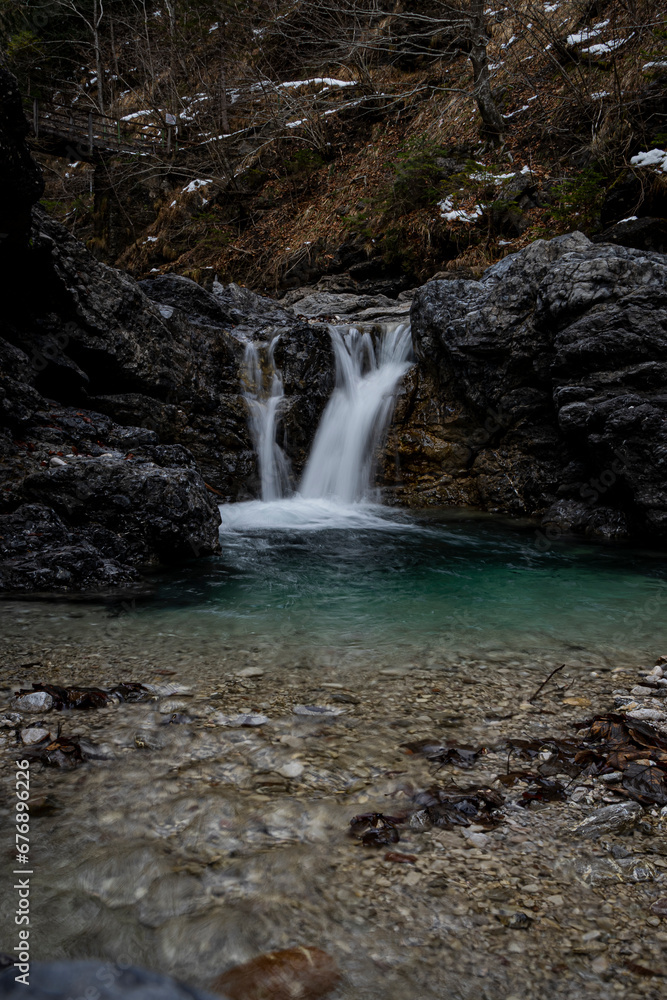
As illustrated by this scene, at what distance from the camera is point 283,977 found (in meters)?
1.38

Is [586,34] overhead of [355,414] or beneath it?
overhead

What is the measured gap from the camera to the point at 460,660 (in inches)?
138

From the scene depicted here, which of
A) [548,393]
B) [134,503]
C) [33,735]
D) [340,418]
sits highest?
[548,393]

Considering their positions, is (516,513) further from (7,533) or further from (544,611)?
(7,533)

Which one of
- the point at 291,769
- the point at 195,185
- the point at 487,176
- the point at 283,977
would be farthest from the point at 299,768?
the point at 195,185

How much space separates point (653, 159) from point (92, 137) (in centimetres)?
1668

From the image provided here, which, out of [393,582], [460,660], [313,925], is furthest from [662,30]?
[313,925]

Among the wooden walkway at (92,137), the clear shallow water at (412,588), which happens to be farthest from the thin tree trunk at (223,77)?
the clear shallow water at (412,588)

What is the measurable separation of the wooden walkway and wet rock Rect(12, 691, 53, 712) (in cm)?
1943

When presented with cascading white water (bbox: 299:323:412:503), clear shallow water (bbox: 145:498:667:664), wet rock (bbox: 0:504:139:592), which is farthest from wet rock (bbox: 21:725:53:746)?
cascading white water (bbox: 299:323:412:503)

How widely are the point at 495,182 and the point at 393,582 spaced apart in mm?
11843

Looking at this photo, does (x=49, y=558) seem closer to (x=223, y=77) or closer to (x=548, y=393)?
(x=548, y=393)

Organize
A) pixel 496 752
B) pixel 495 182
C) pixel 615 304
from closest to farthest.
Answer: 1. pixel 496 752
2. pixel 615 304
3. pixel 495 182

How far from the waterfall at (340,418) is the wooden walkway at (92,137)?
13.2m
